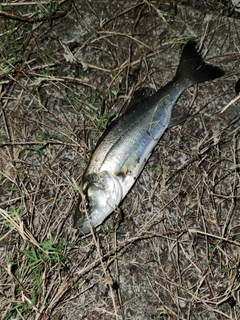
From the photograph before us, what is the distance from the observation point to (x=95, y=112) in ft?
12.7

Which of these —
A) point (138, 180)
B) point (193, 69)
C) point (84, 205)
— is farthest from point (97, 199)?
point (193, 69)

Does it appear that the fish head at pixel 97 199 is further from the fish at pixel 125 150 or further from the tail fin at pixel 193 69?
the tail fin at pixel 193 69

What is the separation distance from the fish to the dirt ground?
0.21 meters

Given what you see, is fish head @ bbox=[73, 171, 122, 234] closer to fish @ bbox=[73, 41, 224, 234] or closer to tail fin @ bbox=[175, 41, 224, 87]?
fish @ bbox=[73, 41, 224, 234]

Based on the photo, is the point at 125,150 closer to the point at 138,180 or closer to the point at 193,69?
the point at 138,180

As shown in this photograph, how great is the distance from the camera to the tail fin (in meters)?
3.79

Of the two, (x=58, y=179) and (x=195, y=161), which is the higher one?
(x=58, y=179)

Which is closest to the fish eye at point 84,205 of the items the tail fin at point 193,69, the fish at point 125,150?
the fish at point 125,150

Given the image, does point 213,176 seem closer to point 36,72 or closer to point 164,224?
point 164,224

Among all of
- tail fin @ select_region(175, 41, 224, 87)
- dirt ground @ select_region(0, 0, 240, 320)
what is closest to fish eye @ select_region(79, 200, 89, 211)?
dirt ground @ select_region(0, 0, 240, 320)

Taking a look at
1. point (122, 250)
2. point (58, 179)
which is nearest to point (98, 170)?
point (58, 179)

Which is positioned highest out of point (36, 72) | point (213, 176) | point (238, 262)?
point (36, 72)

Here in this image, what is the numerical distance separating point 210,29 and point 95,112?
5.33 feet

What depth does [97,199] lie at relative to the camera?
3299 millimetres
